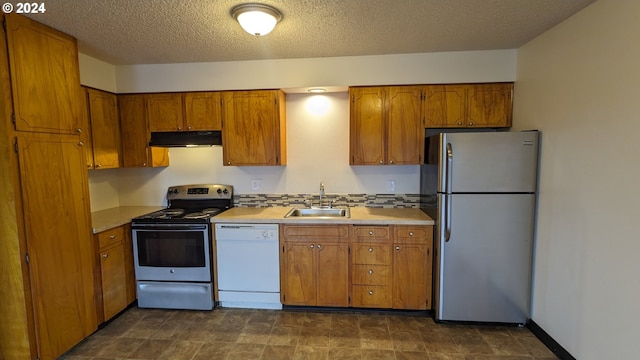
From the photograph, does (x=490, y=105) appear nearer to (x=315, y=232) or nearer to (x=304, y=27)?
(x=304, y=27)

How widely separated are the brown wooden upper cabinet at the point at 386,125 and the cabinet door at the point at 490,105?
49 centimetres

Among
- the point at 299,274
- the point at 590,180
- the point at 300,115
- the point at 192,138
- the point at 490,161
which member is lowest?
the point at 299,274

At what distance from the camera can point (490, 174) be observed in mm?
2461

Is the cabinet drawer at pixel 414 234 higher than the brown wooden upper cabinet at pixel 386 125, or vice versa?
the brown wooden upper cabinet at pixel 386 125

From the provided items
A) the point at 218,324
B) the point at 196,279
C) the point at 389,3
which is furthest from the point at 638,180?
the point at 196,279

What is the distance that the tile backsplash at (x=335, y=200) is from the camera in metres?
3.29

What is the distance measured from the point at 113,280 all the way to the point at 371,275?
2.35 meters

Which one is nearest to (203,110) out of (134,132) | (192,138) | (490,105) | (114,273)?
(192,138)

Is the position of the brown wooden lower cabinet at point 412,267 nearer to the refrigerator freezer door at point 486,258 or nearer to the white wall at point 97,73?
the refrigerator freezer door at point 486,258

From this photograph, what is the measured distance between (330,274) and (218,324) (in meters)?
1.10

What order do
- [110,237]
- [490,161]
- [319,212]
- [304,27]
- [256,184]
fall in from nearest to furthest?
[304,27]
[490,161]
[110,237]
[319,212]
[256,184]

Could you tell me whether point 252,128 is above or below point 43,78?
below

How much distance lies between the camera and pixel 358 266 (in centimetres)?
280

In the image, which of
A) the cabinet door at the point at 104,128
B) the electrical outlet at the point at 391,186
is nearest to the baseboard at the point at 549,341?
the electrical outlet at the point at 391,186
